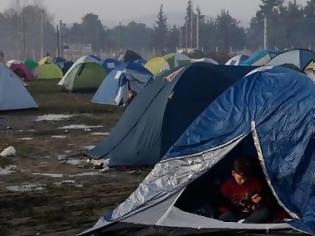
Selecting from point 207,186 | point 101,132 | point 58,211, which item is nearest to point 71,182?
point 58,211

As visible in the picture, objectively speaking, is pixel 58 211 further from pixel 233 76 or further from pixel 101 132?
pixel 101 132

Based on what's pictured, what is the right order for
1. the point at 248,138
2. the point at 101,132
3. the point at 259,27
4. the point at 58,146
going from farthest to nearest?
the point at 259,27 < the point at 101,132 < the point at 58,146 < the point at 248,138

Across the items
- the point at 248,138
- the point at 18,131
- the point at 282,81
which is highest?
the point at 282,81

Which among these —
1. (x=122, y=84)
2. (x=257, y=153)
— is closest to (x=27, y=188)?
(x=257, y=153)

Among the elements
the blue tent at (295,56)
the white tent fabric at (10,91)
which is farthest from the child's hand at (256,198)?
the blue tent at (295,56)

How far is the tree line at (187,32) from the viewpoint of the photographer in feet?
243

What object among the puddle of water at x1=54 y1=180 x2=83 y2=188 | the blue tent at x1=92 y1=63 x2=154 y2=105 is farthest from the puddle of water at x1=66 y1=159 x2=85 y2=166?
the blue tent at x1=92 y1=63 x2=154 y2=105

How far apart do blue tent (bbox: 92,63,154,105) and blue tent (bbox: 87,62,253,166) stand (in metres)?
9.84

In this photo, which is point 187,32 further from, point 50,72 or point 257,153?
point 257,153

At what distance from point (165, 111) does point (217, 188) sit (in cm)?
277

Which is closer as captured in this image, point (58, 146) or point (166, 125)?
point (166, 125)

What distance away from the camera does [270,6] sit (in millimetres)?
79438

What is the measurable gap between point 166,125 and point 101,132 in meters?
4.92

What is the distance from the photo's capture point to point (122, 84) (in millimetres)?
20594
